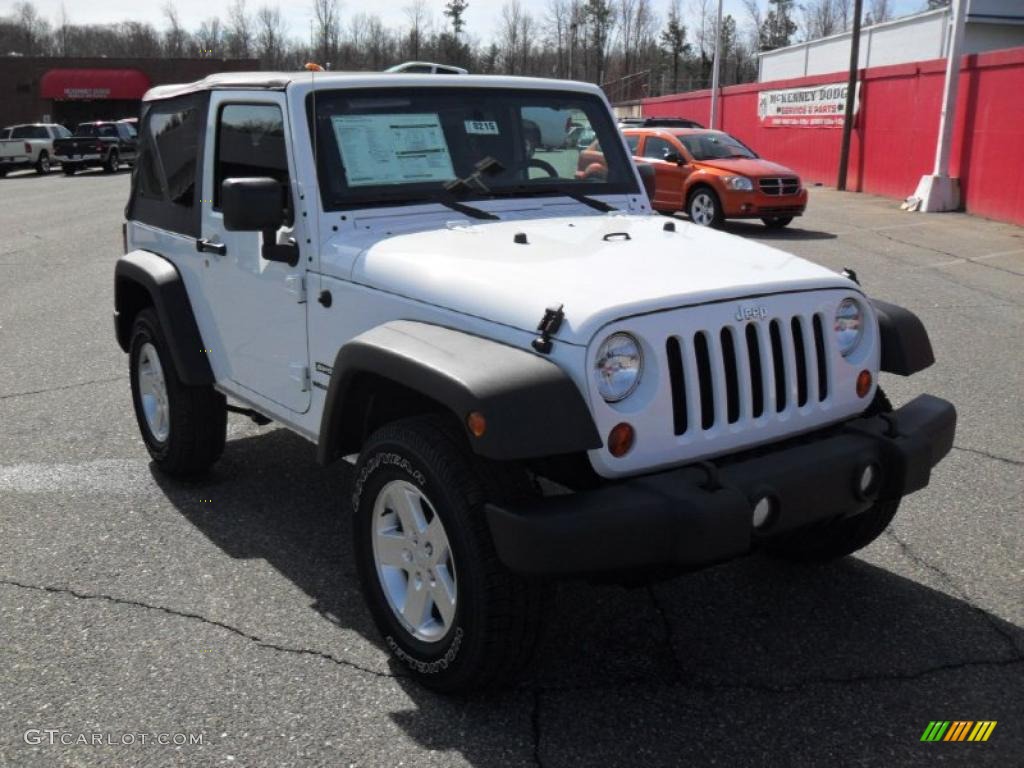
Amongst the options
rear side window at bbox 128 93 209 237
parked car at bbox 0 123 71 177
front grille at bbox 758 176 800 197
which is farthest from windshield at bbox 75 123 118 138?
rear side window at bbox 128 93 209 237

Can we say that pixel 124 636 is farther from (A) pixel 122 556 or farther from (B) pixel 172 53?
(B) pixel 172 53

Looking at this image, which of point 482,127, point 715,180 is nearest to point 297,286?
point 482,127

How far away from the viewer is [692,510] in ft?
9.11

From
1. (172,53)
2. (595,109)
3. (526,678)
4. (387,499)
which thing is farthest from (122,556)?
(172,53)

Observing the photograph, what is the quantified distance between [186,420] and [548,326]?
2690 mm

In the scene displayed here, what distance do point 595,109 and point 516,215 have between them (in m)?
0.97

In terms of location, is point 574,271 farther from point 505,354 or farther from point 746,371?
point 746,371

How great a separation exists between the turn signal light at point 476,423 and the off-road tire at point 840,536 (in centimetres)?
A: 166

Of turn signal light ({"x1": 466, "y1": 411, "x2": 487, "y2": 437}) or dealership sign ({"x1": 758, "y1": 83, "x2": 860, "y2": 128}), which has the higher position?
dealership sign ({"x1": 758, "y1": 83, "x2": 860, "y2": 128})

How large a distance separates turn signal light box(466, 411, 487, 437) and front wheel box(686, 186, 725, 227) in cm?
1399

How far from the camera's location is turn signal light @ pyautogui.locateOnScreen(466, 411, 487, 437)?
8.98 ft

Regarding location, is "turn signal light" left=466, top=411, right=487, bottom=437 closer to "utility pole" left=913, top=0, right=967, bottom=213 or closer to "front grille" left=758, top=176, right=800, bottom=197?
"front grille" left=758, top=176, right=800, bottom=197

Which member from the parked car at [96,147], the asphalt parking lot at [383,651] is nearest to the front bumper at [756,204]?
the asphalt parking lot at [383,651]

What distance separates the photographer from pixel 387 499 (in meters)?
3.34
